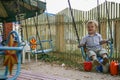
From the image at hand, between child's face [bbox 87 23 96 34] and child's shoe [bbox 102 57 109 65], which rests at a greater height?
child's face [bbox 87 23 96 34]

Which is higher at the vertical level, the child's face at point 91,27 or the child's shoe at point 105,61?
the child's face at point 91,27

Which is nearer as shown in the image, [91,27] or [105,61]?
[105,61]

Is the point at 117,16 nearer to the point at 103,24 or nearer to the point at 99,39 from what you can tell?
the point at 103,24

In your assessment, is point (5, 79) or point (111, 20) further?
point (111, 20)

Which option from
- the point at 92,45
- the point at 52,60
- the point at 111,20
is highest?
the point at 111,20

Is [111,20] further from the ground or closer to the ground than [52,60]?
further from the ground

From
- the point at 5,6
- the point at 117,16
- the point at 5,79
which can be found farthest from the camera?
the point at 117,16

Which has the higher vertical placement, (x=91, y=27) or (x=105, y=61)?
(x=91, y=27)

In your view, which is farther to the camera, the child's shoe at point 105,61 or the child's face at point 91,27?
the child's face at point 91,27

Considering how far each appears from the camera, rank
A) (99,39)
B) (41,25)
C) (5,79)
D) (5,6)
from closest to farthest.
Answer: (5,79) → (5,6) → (99,39) → (41,25)

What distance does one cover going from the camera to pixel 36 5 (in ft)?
23.0

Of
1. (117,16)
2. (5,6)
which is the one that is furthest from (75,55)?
(5,6)

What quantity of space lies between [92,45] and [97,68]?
0.73m

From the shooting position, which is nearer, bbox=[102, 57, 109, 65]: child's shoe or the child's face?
bbox=[102, 57, 109, 65]: child's shoe
